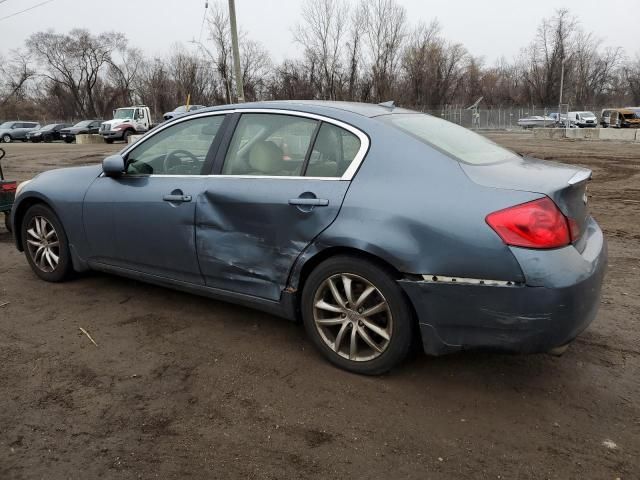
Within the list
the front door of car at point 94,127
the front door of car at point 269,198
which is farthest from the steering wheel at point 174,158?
the front door of car at point 94,127

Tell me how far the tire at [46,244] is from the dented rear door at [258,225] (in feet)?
5.63

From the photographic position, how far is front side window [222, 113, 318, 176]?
131 inches

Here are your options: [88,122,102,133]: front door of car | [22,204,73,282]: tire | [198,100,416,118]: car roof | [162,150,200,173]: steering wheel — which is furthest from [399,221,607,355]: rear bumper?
[88,122,102,133]: front door of car

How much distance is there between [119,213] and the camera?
4020 mm

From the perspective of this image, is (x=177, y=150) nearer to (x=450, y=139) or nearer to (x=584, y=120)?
(x=450, y=139)

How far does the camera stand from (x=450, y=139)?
11.0 feet

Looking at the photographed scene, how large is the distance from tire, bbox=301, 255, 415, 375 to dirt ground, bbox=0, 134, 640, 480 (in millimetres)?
145

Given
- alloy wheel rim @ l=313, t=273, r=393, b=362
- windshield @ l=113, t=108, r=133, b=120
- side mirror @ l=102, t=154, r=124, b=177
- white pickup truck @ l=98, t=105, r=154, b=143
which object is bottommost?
alloy wheel rim @ l=313, t=273, r=393, b=362

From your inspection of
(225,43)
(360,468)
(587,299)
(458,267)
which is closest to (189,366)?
(360,468)

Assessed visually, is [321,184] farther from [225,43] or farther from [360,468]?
[225,43]

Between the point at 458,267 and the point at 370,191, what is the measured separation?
2.13ft

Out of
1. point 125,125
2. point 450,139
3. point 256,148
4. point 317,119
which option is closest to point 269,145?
point 256,148

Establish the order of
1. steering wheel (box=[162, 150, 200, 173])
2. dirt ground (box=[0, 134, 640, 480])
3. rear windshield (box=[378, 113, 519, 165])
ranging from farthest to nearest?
steering wheel (box=[162, 150, 200, 173]) < rear windshield (box=[378, 113, 519, 165]) < dirt ground (box=[0, 134, 640, 480])

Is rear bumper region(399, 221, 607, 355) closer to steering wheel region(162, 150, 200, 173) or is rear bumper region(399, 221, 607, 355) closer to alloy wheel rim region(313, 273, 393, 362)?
alloy wheel rim region(313, 273, 393, 362)
